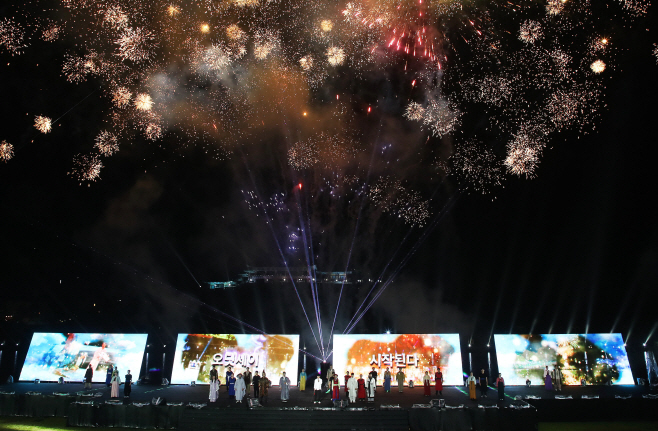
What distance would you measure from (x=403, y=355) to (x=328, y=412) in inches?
253

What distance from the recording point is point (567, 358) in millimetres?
16266

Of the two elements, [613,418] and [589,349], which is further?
[589,349]

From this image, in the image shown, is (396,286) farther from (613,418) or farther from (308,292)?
(613,418)

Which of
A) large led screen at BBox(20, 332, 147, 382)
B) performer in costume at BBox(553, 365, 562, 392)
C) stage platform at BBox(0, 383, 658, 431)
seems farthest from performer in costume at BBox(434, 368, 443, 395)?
large led screen at BBox(20, 332, 147, 382)

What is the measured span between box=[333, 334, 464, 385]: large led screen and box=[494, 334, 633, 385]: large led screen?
1985 mm

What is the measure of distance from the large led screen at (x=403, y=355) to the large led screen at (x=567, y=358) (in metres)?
1.99

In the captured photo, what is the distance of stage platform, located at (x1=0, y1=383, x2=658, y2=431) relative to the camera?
1048cm

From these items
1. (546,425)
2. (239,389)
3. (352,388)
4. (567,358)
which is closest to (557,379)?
(567,358)

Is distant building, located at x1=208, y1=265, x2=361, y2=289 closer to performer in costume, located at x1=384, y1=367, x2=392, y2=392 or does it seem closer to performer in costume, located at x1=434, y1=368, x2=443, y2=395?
performer in costume, located at x1=384, y1=367, x2=392, y2=392

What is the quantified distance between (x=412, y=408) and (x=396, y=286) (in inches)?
339

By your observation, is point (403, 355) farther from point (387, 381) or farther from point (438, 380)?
point (438, 380)

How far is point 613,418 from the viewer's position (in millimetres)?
11734

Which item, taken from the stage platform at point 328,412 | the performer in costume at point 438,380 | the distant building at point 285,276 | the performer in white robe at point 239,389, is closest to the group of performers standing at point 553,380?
the stage platform at point 328,412

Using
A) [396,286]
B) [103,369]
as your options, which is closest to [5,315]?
[103,369]
